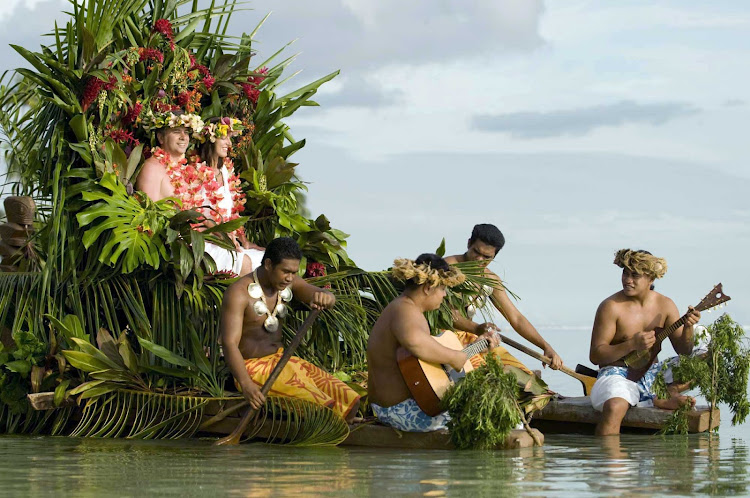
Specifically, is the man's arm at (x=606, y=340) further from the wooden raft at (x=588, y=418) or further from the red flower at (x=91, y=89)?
the red flower at (x=91, y=89)

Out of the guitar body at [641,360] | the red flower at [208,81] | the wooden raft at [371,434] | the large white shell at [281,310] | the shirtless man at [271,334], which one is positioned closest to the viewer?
the wooden raft at [371,434]

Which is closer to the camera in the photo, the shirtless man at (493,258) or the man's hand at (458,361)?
the man's hand at (458,361)

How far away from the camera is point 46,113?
962 centimetres

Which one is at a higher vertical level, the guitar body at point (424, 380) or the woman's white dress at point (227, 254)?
the woman's white dress at point (227, 254)

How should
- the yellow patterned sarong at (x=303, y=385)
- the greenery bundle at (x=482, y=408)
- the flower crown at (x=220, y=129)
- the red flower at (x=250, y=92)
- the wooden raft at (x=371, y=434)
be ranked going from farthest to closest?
the red flower at (x=250, y=92), the flower crown at (x=220, y=129), the yellow patterned sarong at (x=303, y=385), the wooden raft at (x=371, y=434), the greenery bundle at (x=482, y=408)

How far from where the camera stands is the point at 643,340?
888cm

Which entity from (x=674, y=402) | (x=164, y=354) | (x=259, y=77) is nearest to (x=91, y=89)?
(x=259, y=77)

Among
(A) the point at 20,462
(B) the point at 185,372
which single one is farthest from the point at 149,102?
(A) the point at 20,462

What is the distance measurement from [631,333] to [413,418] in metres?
2.38

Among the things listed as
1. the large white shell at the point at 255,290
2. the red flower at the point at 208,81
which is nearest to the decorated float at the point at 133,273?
the red flower at the point at 208,81

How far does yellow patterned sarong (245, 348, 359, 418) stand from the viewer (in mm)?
8047

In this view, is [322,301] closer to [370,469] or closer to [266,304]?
[266,304]

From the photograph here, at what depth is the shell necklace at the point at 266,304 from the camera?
26.6ft

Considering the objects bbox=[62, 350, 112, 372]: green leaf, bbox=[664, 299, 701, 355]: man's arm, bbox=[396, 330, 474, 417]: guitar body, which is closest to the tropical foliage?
bbox=[62, 350, 112, 372]: green leaf
